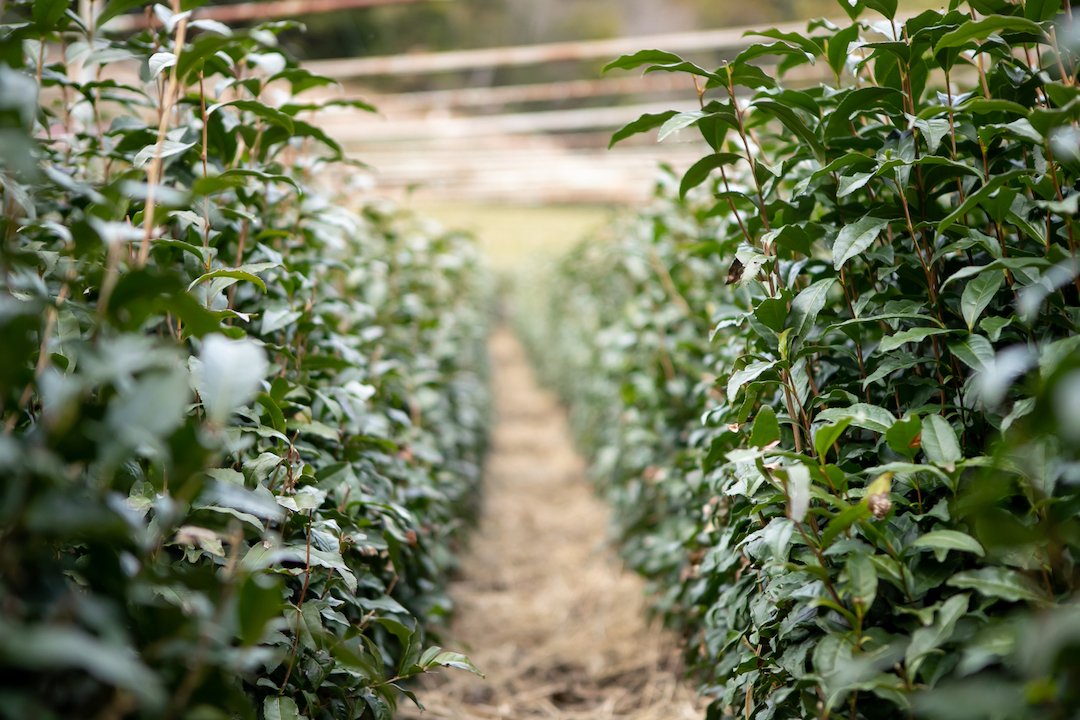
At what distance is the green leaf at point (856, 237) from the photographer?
3.46 ft

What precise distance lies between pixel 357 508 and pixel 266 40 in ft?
3.29

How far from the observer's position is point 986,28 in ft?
3.10

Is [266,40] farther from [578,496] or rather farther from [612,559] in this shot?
[578,496]

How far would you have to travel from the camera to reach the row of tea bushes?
58 centimetres

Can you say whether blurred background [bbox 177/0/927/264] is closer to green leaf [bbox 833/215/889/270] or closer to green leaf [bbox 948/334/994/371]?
green leaf [bbox 833/215/889/270]

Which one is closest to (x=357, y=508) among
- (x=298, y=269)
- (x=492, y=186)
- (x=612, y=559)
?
(x=298, y=269)

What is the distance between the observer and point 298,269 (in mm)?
1515

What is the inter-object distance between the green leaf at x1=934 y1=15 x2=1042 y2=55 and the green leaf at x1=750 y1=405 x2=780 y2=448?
24.5 inches

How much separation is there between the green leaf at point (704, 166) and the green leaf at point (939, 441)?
556 mm

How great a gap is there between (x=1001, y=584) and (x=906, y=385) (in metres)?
0.39

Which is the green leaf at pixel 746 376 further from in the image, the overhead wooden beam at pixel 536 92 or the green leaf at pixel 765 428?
the overhead wooden beam at pixel 536 92

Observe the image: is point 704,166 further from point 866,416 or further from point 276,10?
point 276,10

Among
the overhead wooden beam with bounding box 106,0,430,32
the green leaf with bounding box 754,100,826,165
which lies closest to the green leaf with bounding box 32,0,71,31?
the green leaf with bounding box 754,100,826,165

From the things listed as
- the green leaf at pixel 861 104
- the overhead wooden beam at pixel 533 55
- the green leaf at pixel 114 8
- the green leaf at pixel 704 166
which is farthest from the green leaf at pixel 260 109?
the overhead wooden beam at pixel 533 55
